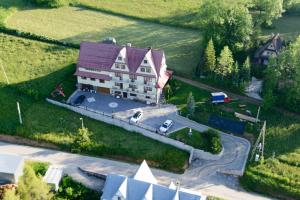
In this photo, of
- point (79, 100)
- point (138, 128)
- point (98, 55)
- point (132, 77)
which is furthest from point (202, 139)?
point (98, 55)

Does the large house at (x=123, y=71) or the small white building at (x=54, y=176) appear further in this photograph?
the large house at (x=123, y=71)

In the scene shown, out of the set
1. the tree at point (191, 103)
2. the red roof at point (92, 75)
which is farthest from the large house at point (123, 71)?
the tree at point (191, 103)

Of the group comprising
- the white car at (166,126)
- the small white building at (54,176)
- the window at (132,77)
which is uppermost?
the window at (132,77)

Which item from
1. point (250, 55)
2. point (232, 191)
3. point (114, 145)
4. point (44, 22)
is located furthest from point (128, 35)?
point (232, 191)

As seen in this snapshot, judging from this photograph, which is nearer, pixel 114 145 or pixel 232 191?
pixel 232 191

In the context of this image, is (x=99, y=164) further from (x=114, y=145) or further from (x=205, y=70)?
(x=205, y=70)

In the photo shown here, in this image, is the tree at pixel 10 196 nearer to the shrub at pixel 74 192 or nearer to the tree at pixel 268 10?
the shrub at pixel 74 192
